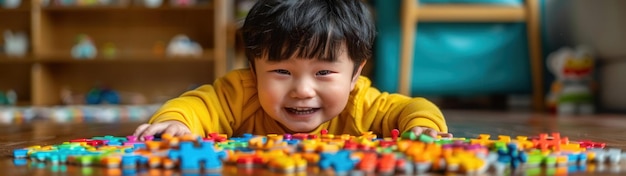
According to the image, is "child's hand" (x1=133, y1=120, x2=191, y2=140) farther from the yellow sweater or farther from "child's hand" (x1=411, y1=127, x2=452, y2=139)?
"child's hand" (x1=411, y1=127, x2=452, y2=139)

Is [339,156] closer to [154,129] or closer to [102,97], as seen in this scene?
[154,129]

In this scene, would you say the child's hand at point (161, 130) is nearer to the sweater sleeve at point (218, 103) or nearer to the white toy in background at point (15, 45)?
the sweater sleeve at point (218, 103)

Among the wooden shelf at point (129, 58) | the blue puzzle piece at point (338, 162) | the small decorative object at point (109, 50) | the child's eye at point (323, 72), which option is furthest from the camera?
the small decorative object at point (109, 50)

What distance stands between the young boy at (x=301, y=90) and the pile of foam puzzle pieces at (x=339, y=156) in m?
0.17

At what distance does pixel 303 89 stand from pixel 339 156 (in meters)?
0.34

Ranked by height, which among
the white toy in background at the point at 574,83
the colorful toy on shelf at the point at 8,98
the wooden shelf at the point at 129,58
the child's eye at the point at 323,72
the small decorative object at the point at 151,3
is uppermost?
the small decorative object at the point at 151,3

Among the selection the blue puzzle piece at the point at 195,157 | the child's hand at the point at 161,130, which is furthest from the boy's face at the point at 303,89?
the blue puzzle piece at the point at 195,157

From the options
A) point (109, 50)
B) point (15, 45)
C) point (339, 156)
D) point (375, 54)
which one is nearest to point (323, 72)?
A: point (339, 156)

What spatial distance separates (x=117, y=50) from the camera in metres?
→ 3.35

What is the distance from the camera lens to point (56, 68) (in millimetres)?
3354

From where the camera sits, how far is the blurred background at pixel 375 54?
8.64 feet

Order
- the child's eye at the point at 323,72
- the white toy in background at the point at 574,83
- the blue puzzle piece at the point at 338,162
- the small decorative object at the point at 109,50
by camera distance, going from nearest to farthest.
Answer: the blue puzzle piece at the point at 338,162 < the child's eye at the point at 323,72 < the white toy in background at the point at 574,83 < the small decorative object at the point at 109,50

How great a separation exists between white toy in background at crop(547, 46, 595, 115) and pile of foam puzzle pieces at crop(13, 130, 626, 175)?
184cm

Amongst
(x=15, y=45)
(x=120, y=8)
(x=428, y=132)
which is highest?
(x=120, y=8)
